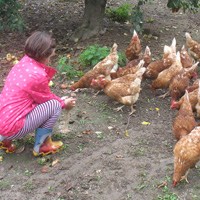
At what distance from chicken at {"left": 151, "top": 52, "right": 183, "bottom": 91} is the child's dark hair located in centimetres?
247

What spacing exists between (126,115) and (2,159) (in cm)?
205

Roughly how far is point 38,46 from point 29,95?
1.84 ft

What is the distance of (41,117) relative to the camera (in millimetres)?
3098

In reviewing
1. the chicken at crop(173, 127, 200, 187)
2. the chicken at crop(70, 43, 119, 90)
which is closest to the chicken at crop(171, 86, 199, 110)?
the chicken at crop(173, 127, 200, 187)

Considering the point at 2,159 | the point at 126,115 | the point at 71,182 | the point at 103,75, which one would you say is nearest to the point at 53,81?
the point at 103,75

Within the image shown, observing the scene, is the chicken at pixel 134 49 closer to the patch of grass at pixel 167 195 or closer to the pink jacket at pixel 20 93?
the pink jacket at pixel 20 93

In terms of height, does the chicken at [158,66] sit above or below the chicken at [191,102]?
above

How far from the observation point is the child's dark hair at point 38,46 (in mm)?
2961

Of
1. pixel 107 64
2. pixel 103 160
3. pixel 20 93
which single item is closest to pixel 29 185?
pixel 103 160

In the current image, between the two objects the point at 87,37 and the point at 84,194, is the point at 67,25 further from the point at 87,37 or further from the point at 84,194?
the point at 84,194

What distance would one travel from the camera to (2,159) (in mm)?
3355

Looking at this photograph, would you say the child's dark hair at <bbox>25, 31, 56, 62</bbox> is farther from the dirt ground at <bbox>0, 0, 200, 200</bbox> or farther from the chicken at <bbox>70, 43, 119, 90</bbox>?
the chicken at <bbox>70, 43, 119, 90</bbox>

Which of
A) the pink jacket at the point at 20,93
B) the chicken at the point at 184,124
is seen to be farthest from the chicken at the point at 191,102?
the pink jacket at the point at 20,93

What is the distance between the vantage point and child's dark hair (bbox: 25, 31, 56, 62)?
296 cm
